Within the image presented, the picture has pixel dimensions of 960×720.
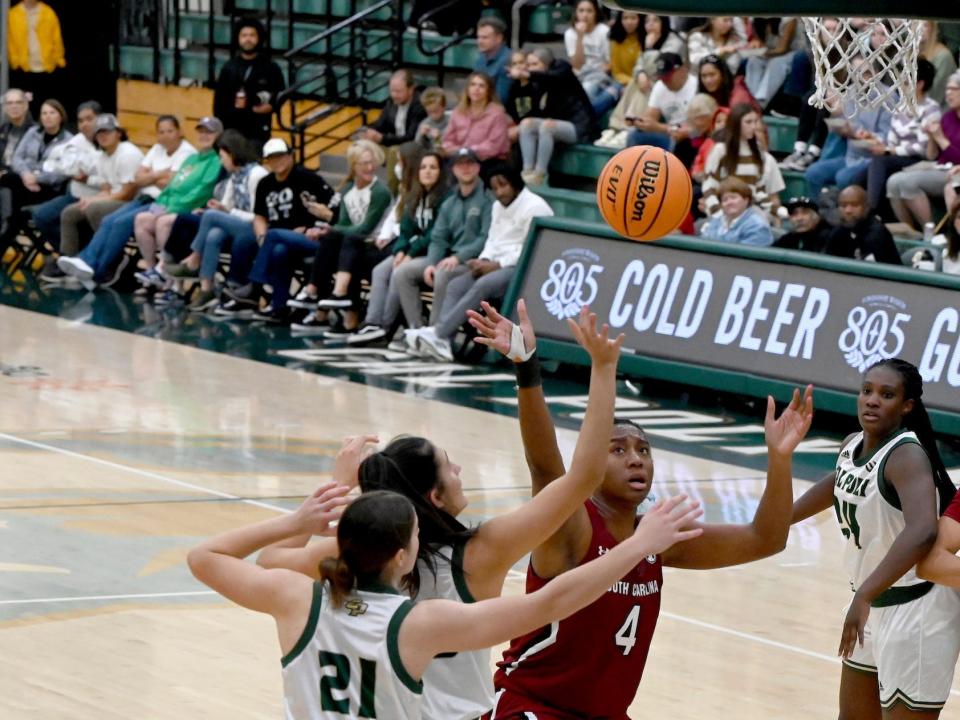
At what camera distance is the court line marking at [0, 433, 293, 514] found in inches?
387

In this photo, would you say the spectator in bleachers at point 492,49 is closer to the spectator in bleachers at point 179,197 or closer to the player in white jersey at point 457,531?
the spectator in bleachers at point 179,197

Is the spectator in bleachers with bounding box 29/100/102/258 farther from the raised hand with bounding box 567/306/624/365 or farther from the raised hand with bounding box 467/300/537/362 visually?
the raised hand with bounding box 567/306/624/365

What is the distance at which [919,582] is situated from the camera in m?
5.44

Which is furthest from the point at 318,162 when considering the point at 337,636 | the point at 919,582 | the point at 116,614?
the point at 337,636

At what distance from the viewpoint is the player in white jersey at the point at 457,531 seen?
4258 millimetres

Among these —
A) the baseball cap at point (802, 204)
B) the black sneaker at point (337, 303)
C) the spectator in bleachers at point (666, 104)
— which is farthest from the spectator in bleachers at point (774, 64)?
the black sneaker at point (337, 303)

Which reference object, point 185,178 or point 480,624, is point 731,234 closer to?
point 185,178

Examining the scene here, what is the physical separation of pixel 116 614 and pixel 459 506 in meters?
3.67

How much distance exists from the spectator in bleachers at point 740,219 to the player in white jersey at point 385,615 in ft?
32.7

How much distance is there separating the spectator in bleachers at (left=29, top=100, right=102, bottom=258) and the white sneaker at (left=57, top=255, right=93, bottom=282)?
0.73m

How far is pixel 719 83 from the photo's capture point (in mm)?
15273

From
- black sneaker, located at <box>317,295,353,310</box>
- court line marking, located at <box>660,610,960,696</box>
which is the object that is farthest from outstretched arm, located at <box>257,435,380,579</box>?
black sneaker, located at <box>317,295,353,310</box>

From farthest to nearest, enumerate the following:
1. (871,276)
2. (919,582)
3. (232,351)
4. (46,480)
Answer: (232,351), (871,276), (46,480), (919,582)

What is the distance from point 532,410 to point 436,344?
33.6 ft
